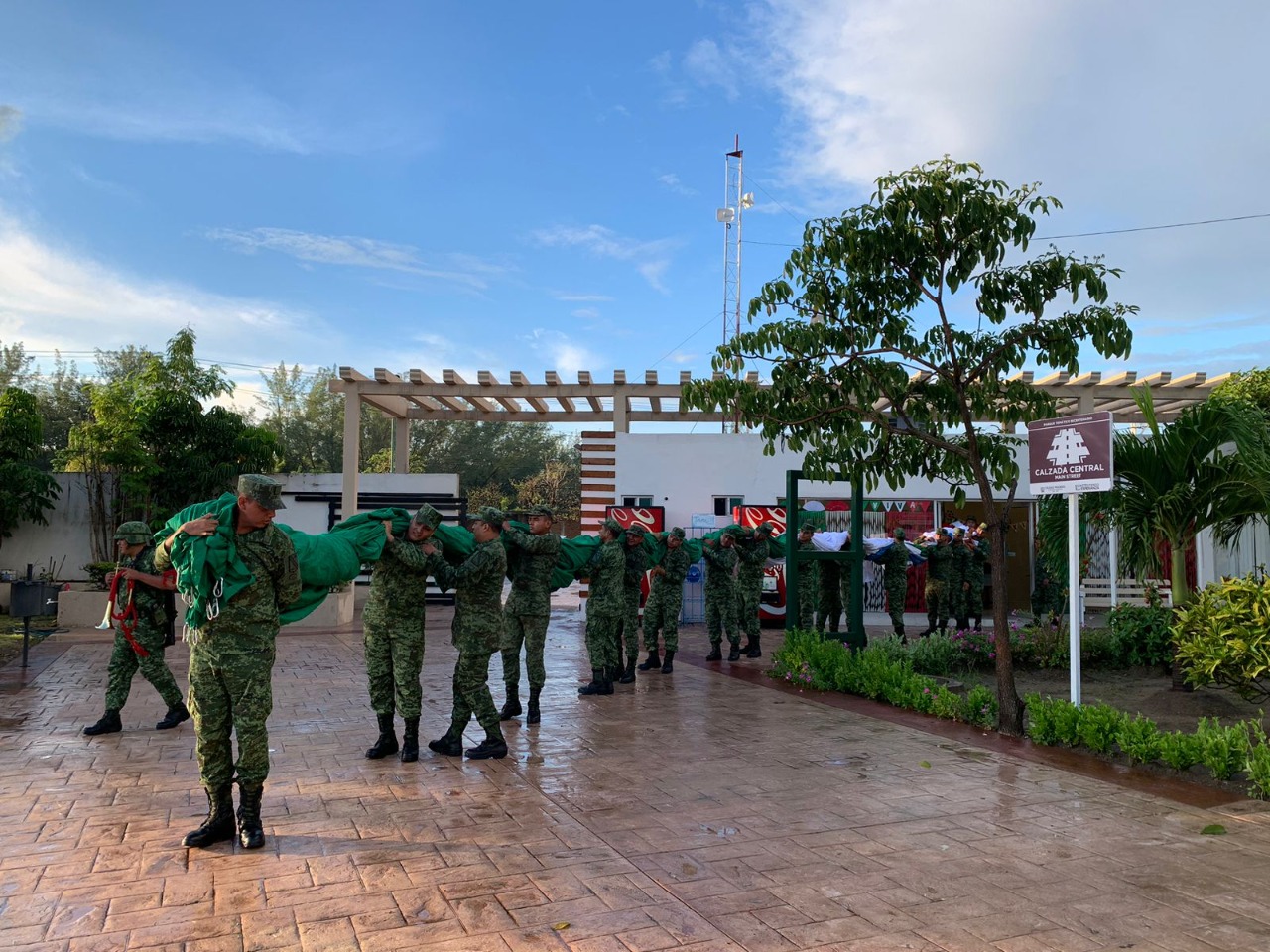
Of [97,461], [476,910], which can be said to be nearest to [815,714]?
[476,910]

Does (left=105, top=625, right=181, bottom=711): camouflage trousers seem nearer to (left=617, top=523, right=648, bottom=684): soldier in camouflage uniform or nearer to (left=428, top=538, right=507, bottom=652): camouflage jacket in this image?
(left=428, top=538, right=507, bottom=652): camouflage jacket

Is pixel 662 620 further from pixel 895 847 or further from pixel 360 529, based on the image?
pixel 895 847

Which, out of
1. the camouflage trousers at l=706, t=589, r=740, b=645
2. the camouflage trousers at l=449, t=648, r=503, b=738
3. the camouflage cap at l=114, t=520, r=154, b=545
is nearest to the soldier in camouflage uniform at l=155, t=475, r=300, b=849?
the camouflage trousers at l=449, t=648, r=503, b=738

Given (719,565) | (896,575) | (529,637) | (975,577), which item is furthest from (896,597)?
(529,637)

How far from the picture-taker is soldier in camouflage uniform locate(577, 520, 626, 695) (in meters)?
9.60

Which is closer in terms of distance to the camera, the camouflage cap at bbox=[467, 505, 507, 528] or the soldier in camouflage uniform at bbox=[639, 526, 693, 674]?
the camouflage cap at bbox=[467, 505, 507, 528]

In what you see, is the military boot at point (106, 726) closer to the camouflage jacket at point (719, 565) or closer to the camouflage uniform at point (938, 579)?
the camouflage jacket at point (719, 565)

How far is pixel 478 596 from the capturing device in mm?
6895

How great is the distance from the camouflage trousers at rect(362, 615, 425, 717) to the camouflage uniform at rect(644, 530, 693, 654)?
5.05 metres

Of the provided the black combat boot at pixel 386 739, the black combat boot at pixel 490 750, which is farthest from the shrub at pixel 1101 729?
the black combat boot at pixel 386 739

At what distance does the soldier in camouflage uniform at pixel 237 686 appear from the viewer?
4719mm

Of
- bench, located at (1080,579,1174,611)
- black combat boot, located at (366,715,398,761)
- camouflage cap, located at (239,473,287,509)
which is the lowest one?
black combat boot, located at (366,715,398,761)

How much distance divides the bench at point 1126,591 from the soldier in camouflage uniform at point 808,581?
11.5 ft

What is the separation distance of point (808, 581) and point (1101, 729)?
8.09 metres
